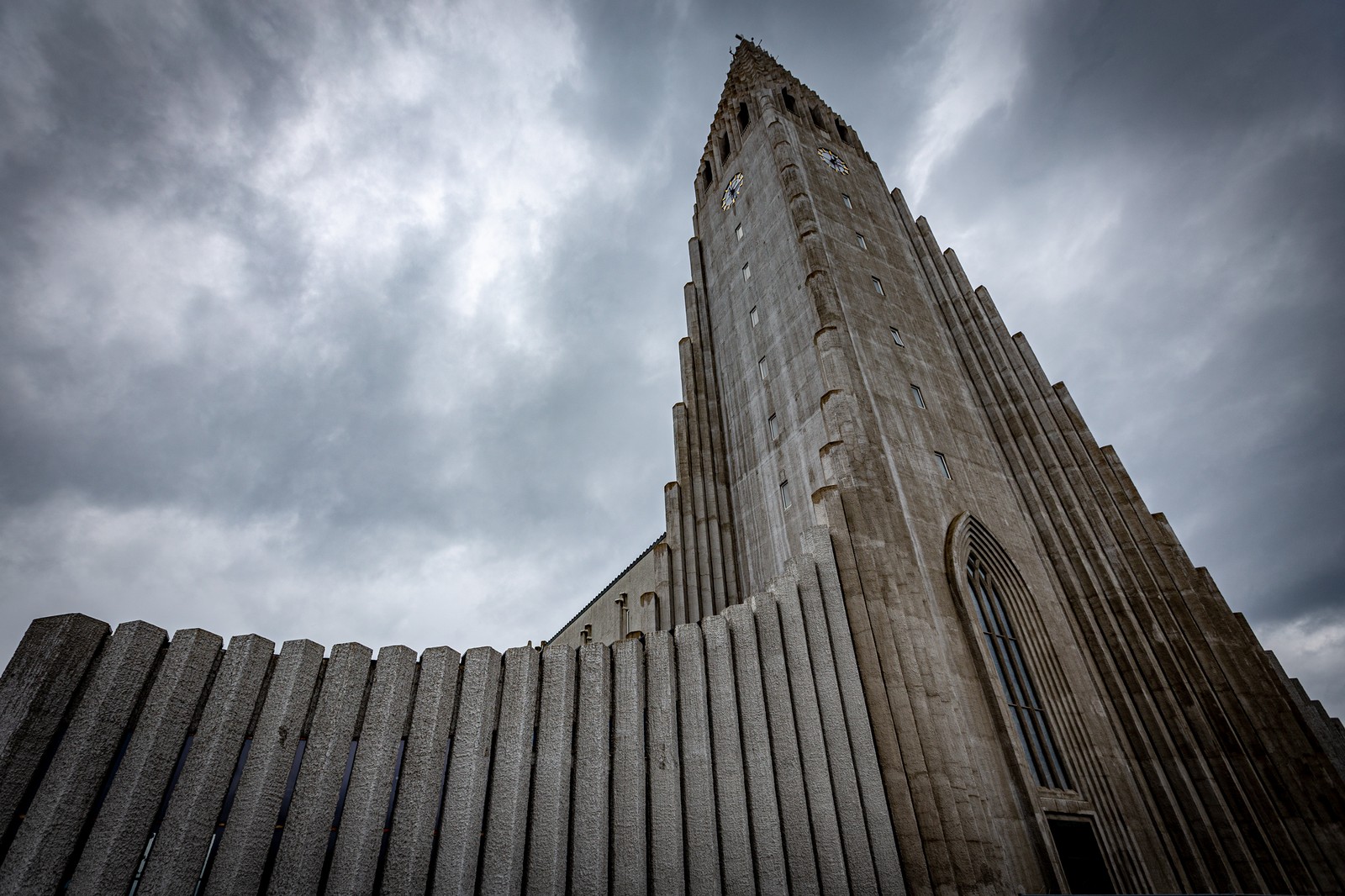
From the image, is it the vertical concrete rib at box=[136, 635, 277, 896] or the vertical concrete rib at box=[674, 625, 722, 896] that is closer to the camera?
the vertical concrete rib at box=[136, 635, 277, 896]

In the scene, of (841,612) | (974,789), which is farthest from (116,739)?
(974,789)

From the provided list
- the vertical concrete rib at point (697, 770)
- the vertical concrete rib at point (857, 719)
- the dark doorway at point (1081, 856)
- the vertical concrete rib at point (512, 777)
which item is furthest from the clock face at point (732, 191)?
the dark doorway at point (1081, 856)

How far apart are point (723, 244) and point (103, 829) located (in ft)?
106

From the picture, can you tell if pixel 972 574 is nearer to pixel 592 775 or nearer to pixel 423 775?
pixel 592 775

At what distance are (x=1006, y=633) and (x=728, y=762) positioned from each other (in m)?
11.1

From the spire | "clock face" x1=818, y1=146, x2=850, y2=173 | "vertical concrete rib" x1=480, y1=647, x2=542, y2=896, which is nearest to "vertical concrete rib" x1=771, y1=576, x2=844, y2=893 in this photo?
"vertical concrete rib" x1=480, y1=647, x2=542, y2=896

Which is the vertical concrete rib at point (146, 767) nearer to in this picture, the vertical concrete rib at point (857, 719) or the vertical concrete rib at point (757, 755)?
the vertical concrete rib at point (757, 755)

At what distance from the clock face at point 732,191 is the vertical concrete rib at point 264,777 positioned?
31064 millimetres

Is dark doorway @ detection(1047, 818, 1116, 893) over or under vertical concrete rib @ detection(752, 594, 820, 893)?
under

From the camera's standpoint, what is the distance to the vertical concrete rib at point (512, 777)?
11.9 m

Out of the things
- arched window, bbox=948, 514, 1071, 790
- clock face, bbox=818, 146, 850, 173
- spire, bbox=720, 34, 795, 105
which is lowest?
arched window, bbox=948, 514, 1071, 790

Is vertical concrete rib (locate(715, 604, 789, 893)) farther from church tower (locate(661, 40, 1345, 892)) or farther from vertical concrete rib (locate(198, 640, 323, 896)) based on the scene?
vertical concrete rib (locate(198, 640, 323, 896))

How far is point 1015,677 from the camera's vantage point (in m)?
19.8

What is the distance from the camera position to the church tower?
53.3 ft
